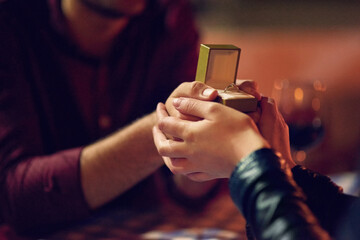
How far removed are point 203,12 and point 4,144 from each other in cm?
198

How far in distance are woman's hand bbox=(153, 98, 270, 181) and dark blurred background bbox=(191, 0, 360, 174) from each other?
1.24 meters

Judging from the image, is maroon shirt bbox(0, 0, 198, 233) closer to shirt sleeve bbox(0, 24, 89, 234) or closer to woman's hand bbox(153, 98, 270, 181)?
shirt sleeve bbox(0, 24, 89, 234)

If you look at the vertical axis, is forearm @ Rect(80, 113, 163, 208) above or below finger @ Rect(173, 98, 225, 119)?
below

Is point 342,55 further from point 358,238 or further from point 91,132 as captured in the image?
point 358,238

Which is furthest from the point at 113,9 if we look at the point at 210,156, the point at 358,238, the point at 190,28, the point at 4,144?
the point at 358,238

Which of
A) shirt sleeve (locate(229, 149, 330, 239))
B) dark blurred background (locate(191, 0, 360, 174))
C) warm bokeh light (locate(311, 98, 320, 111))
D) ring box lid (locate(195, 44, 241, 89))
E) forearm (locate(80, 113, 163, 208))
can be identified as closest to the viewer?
shirt sleeve (locate(229, 149, 330, 239))

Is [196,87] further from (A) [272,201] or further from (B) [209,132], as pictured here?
(A) [272,201]

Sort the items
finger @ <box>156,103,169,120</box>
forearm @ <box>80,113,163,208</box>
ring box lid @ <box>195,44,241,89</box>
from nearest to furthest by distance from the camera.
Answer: ring box lid @ <box>195,44,241,89</box>
finger @ <box>156,103,169,120</box>
forearm @ <box>80,113,163,208</box>

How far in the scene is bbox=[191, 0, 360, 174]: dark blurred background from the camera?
6.30 feet

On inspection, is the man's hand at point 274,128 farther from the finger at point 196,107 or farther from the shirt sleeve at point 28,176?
the shirt sleeve at point 28,176

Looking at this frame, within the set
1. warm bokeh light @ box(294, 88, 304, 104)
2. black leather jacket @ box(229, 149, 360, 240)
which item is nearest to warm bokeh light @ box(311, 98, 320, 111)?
warm bokeh light @ box(294, 88, 304, 104)

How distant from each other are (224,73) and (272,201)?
0.64 feet

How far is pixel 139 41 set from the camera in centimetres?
118

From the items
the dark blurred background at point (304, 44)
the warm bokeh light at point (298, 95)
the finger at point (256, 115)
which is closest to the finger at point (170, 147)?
the finger at point (256, 115)
